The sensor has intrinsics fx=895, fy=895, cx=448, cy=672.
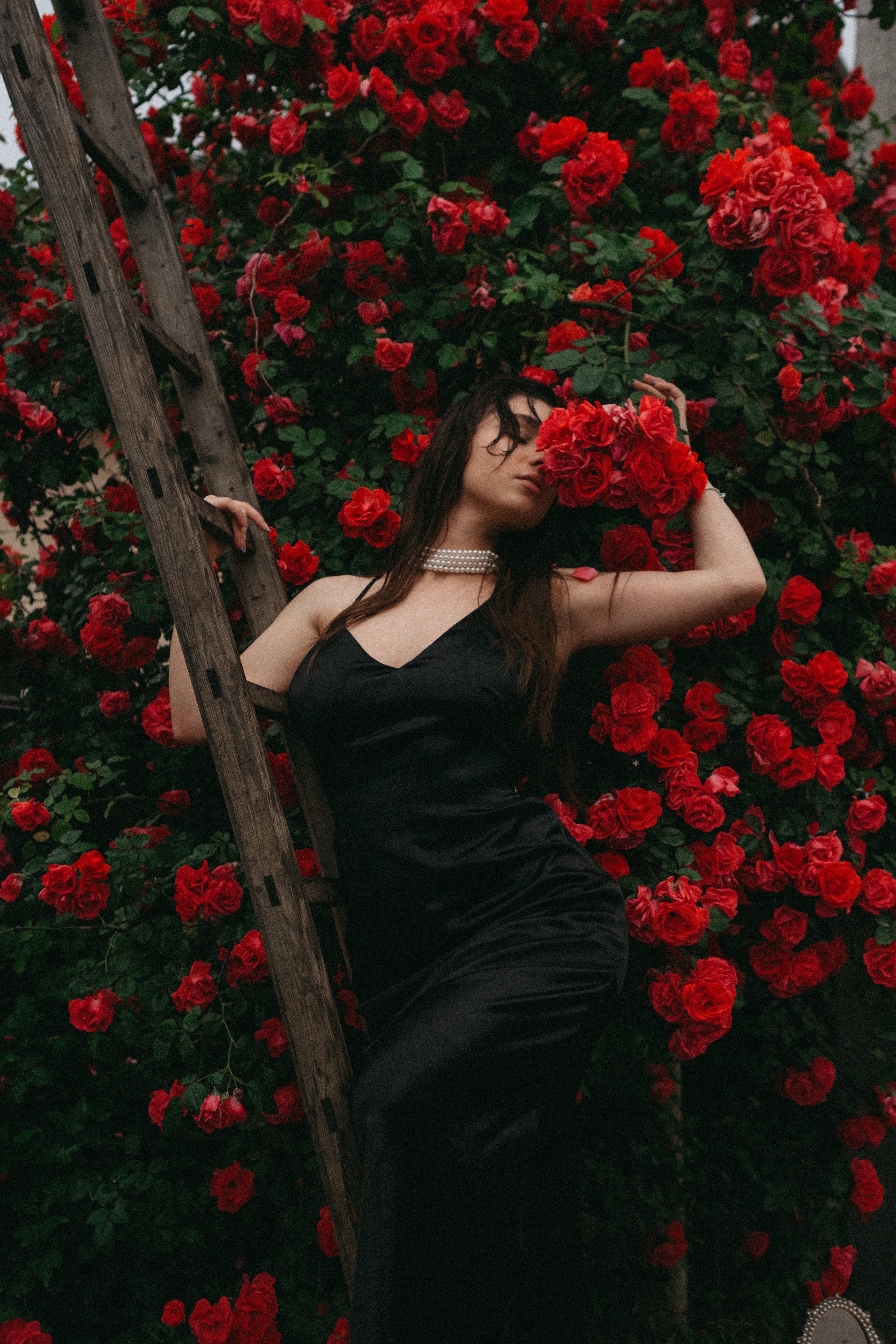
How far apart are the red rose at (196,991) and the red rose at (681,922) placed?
92cm

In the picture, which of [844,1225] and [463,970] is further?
[844,1225]

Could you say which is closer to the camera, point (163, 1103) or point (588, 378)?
point (163, 1103)

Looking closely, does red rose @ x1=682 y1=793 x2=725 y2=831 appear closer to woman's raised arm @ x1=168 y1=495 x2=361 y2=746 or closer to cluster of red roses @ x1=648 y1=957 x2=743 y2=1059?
cluster of red roses @ x1=648 y1=957 x2=743 y2=1059

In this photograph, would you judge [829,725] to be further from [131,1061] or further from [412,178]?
[131,1061]

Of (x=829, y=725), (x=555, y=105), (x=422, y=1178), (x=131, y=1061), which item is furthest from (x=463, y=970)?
(x=555, y=105)

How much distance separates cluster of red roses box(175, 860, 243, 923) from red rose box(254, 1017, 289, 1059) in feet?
0.82

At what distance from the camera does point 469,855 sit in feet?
5.31

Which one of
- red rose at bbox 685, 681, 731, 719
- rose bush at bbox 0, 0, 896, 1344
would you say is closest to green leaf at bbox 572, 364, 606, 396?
rose bush at bbox 0, 0, 896, 1344

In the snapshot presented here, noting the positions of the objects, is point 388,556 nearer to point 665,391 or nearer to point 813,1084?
point 665,391

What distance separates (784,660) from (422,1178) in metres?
1.38

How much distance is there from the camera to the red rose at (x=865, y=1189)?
99.7 inches

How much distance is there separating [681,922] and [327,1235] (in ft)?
3.29

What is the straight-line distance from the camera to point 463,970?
1516 millimetres

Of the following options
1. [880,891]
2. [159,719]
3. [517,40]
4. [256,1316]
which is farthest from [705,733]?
[517,40]
